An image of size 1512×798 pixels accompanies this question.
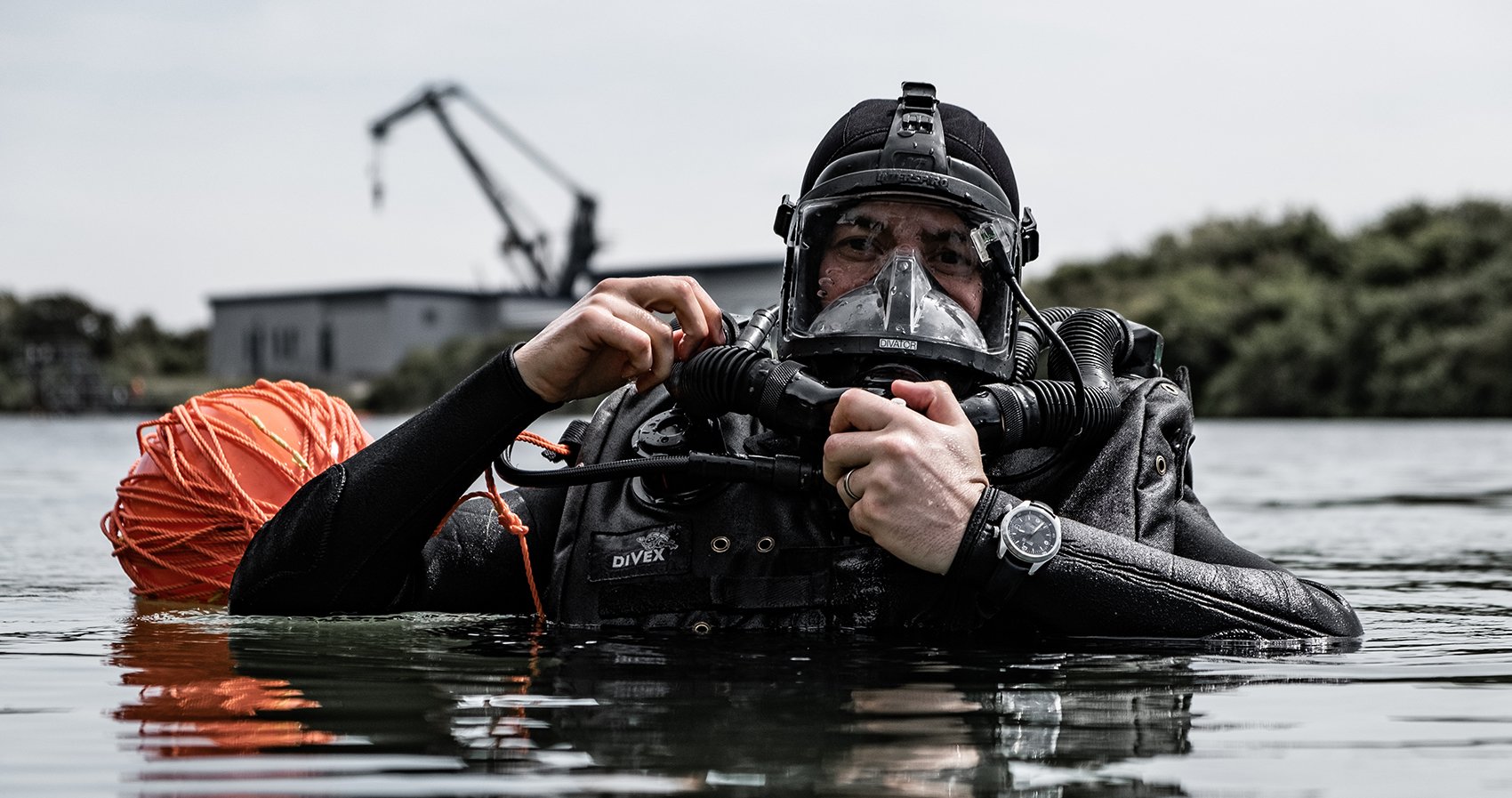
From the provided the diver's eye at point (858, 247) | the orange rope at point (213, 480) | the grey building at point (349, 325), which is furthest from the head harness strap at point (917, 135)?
the grey building at point (349, 325)

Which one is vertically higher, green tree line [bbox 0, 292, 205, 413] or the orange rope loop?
green tree line [bbox 0, 292, 205, 413]

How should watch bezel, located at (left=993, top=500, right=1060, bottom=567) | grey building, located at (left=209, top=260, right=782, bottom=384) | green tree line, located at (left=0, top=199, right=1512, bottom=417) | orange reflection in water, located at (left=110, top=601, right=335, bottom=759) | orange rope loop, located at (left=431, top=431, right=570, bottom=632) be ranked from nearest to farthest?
orange reflection in water, located at (left=110, top=601, right=335, bottom=759) < watch bezel, located at (left=993, top=500, right=1060, bottom=567) < orange rope loop, located at (left=431, top=431, right=570, bottom=632) < green tree line, located at (left=0, top=199, right=1512, bottom=417) < grey building, located at (left=209, top=260, right=782, bottom=384)

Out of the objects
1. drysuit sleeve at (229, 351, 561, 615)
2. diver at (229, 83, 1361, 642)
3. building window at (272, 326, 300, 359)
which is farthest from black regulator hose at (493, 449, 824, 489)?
building window at (272, 326, 300, 359)

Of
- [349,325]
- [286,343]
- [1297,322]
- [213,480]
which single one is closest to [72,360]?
[286,343]

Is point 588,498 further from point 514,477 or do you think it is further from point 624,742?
point 624,742

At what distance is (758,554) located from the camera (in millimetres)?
3447

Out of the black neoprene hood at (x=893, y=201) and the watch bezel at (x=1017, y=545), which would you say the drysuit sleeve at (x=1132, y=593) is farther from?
the black neoprene hood at (x=893, y=201)

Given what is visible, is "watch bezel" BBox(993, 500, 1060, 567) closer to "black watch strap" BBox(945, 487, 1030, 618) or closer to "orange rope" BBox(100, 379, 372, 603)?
"black watch strap" BBox(945, 487, 1030, 618)

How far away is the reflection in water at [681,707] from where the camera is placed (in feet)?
7.30

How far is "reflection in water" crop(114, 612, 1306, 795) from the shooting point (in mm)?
2225

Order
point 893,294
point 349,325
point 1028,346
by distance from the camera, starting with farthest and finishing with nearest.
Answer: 1. point 349,325
2. point 1028,346
3. point 893,294

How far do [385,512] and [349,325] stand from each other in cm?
5322

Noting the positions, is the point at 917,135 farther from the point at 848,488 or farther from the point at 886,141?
the point at 848,488

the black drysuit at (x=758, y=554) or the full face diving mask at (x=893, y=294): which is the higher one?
the full face diving mask at (x=893, y=294)
